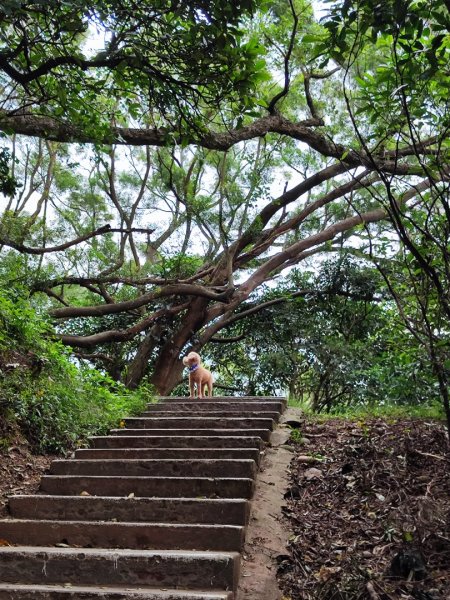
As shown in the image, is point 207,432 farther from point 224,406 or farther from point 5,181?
point 5,181

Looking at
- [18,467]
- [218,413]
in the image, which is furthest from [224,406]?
[18,467]

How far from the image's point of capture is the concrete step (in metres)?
3.35

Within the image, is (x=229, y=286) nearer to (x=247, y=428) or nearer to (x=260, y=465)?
(x=247, y=428)

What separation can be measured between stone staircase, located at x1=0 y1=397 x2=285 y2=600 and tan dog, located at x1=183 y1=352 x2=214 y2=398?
161 cm

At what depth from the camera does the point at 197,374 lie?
8.40m

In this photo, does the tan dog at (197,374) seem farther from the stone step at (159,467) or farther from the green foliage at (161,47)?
the green foliage at (161,47)

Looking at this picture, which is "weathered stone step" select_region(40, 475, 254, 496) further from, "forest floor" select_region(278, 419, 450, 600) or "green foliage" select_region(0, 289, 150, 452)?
"green foliage" select_region(0, 289, 150, 452)

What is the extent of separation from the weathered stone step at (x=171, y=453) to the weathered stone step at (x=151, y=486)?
561 millimetres

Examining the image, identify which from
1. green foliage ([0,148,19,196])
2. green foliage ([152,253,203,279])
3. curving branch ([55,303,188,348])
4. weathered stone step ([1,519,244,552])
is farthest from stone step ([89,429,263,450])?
green foliage ([152,253,203,279])

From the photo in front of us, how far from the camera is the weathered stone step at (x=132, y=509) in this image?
14.4ft

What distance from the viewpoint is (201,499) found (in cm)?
449

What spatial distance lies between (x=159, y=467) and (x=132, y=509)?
2.55 ft

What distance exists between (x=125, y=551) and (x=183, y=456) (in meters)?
1.71

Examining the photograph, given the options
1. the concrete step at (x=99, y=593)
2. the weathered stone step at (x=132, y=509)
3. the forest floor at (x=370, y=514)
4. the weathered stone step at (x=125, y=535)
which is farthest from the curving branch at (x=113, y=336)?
the concrete step at (x=99, y=593)
